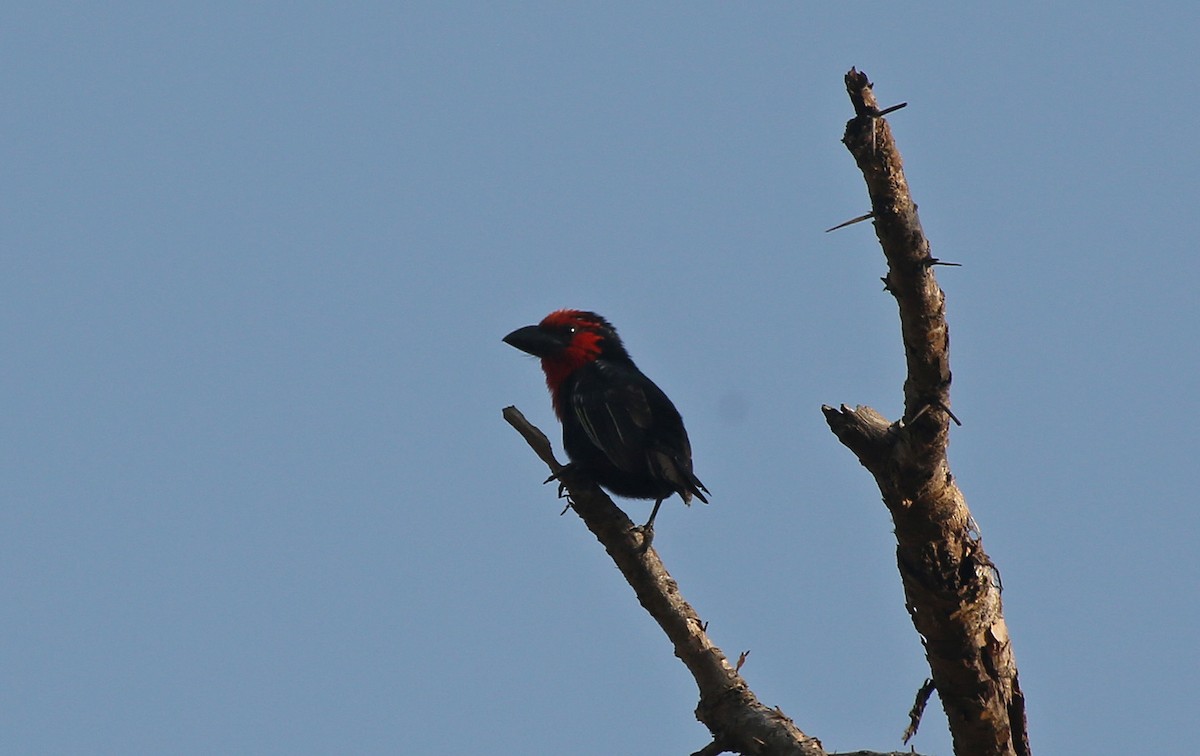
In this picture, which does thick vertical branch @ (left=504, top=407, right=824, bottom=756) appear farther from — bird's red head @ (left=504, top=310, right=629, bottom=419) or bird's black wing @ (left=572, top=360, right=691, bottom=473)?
bird's red head @ (left=504, top=310, right=629, bottom=419)

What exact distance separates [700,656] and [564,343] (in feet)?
11.4

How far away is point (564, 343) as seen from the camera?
9109 millimetres

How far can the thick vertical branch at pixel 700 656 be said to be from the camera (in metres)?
5.64

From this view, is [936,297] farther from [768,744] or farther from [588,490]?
[588,490]

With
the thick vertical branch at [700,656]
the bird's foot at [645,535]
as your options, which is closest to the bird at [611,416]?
the bird's foot at [645,535]

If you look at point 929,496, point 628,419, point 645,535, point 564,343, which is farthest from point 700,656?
point 564,343

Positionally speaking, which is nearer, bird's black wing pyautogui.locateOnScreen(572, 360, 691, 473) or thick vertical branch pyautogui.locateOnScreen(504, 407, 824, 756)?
thick vertical branch pyautogui.locateOnScreen(504, 407, 824, 756)

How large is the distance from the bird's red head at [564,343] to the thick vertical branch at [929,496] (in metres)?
4.11

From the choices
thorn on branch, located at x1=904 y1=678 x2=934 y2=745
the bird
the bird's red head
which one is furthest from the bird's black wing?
thorn on branch, located at x1=904 y1=678 x2=934 y2=745

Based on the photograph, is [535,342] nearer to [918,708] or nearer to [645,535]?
[645,535]

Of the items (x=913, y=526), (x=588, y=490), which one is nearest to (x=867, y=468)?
(x=913, y=526)

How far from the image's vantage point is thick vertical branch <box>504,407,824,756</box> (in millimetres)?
5645

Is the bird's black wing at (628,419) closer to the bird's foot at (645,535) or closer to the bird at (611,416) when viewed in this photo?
the bird at (611,416)

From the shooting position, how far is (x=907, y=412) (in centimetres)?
485
